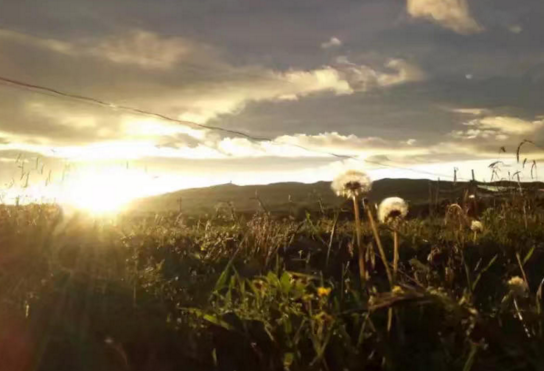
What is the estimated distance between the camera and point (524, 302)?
3.31m

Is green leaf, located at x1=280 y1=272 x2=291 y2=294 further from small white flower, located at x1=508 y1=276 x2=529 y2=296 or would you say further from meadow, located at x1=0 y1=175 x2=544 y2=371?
small white flower, located at x1=508 y1=276 x2=529 y2=296

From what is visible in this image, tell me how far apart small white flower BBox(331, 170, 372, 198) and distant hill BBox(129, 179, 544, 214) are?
1.15 feet

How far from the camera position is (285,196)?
29281mm

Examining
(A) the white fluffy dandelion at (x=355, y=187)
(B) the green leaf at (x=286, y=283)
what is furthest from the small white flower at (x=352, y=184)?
(B) the green leaf at (x=286, y=283)

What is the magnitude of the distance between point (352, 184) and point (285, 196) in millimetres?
25962

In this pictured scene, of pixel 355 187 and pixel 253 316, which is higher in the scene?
pixel 355 187

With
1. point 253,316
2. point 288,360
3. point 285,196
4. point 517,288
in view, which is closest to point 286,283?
point 253,316

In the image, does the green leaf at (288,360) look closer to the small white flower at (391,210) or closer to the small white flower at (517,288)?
the small white flower at (391,210)

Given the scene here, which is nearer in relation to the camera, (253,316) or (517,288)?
(517,288)

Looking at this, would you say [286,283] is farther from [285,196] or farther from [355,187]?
[285,196]

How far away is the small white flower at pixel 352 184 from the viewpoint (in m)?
3.31

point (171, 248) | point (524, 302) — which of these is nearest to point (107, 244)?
point (171, 248)

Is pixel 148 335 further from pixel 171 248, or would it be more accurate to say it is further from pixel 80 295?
pixel 171 248

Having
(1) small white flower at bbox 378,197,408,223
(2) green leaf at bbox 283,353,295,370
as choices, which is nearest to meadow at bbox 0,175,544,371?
(2) green leaf at bbox 283,353,295,370
